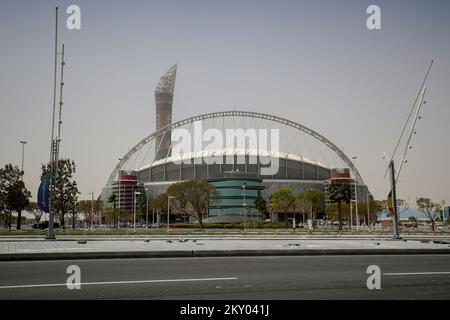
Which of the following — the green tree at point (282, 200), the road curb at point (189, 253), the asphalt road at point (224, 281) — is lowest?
the road curb at point (189, 253)

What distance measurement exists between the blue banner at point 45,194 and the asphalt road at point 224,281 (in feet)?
55.0

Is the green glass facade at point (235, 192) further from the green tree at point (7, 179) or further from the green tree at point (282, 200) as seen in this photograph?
the green tree at point (7, 179)

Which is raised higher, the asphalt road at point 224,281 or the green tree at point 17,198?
the green tree at point 17,198

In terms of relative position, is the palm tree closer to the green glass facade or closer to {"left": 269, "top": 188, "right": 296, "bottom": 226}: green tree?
{"left": 269, "top": 188, "right": 296, "bottom": 226}: green tree

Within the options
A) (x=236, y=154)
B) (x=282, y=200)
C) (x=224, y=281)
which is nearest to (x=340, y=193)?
(x=282, y=200)

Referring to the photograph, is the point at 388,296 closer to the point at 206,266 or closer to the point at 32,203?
the point at 206,266

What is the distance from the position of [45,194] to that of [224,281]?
23005mm

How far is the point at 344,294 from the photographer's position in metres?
7.93

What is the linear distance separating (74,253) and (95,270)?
13.8 feet

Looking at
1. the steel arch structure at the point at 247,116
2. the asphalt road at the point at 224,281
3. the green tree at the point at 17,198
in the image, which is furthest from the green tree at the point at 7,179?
the steel arch structure at the point at 247,116

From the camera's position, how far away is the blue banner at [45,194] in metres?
28.9

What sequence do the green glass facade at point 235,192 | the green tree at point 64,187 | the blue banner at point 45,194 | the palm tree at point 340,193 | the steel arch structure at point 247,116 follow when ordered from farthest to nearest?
the steel arch structure at point 247,116 < the green glass facade at point 235,192 < the palm tree at point 340,193 < the green tree at point 64,187 < the blue banner at point 45,194

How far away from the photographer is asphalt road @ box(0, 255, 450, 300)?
7.90m

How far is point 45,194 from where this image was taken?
2905cm
